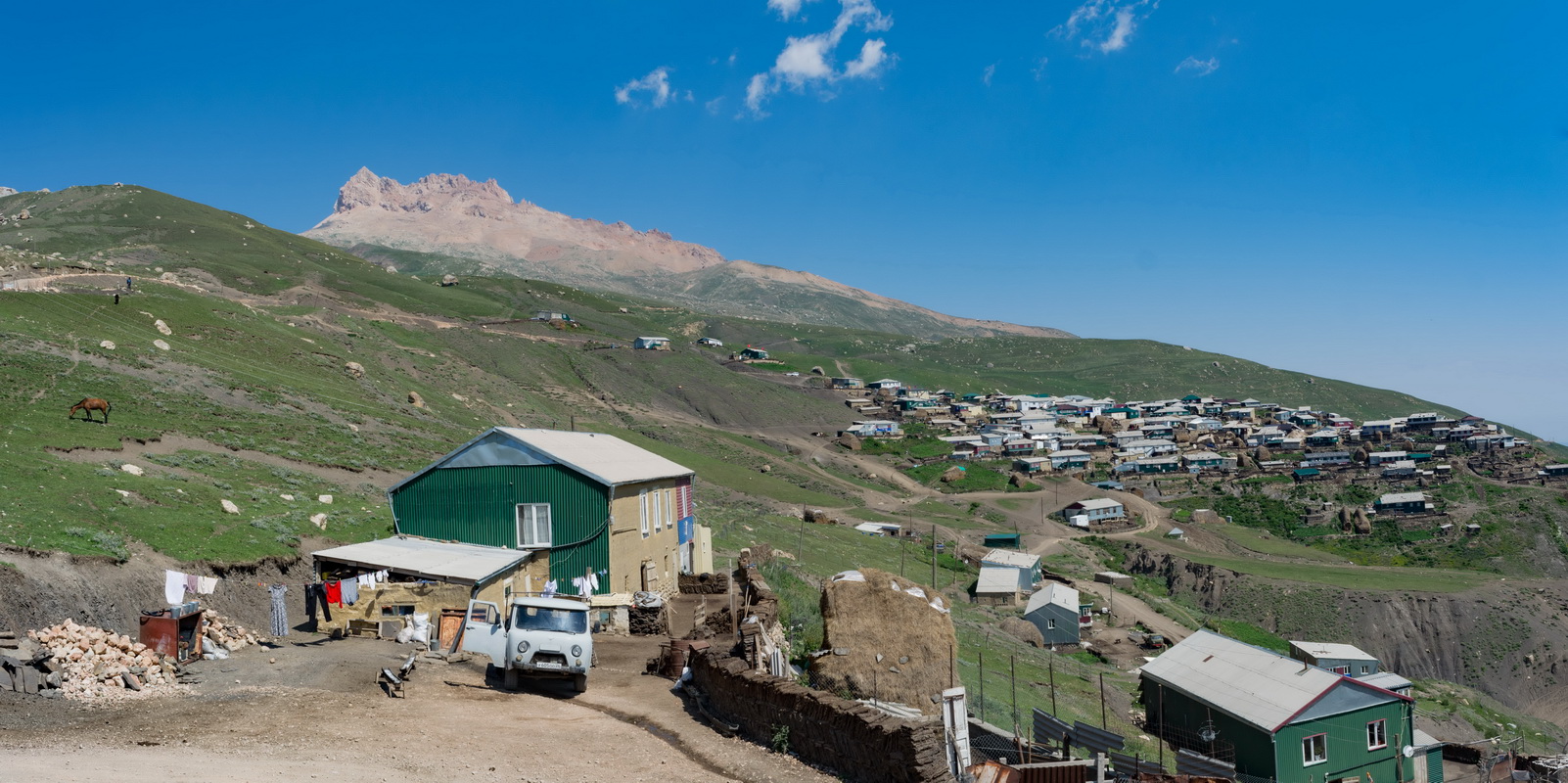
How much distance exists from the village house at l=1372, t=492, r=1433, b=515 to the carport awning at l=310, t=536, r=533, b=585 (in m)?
101

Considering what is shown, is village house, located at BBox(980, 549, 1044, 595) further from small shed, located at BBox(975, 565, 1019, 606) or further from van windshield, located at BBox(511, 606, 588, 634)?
van windshield, located at BBox(511, 606, 588, 634)

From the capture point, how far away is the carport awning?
74.6 feet

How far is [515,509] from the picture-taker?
26.8 metres

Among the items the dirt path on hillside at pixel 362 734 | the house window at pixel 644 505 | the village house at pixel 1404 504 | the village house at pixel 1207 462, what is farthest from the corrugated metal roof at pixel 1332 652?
the village house at pixel 1207 462

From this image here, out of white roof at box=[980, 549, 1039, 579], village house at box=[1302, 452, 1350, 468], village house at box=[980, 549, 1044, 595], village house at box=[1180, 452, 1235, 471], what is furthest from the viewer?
village house at box=[1302, 452, 1350, 468]

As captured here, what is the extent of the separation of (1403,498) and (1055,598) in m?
67.4

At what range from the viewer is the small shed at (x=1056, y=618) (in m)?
51.1

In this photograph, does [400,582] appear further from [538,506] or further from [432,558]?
[538,506]

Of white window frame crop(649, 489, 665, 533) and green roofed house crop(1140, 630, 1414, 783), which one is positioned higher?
white window frame crop(649, 489, 665, 533)

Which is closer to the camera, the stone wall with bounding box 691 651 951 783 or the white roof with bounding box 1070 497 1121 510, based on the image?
the stone wall with bounding box 691 651 951 783

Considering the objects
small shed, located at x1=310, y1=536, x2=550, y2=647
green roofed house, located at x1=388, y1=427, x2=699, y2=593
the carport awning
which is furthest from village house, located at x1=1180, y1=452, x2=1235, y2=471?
small shed, located at x1=310, y1=536, x2=550, y2=647

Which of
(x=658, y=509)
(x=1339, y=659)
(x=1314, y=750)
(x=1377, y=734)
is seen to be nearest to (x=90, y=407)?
(x=658, y=509)

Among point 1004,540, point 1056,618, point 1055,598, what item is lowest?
point 1056,618

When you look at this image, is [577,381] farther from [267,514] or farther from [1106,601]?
[267,514]
